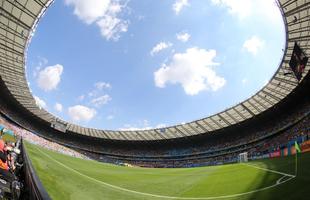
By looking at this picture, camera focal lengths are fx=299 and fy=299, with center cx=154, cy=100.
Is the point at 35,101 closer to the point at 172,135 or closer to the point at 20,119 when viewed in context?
the point at 20,119

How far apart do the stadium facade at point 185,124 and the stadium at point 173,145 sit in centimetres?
18

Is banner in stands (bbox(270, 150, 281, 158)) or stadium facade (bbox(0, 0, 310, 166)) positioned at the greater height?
stadium facade (bbox(0, 0, 310, 166))

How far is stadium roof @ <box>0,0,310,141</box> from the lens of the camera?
1390 inches

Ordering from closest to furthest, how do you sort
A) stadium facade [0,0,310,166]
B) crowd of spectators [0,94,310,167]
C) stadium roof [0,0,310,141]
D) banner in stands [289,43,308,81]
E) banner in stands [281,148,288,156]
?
banner in stands [289,43,308,81], stadium roof [0,0,310,141], stadium facade [0,0,310,166], banner in stands [281,148,288,156], crowd of spectators [0,94,310,167]

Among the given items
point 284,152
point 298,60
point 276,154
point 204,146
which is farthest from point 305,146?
point 204,146

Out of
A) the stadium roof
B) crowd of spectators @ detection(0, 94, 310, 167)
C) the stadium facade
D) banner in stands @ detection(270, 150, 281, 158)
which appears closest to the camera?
the stadium roof

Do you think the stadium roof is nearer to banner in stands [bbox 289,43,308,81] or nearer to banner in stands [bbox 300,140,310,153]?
banner in stands [bbox 289,43,308,81]

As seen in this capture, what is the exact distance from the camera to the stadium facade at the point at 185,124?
37022 mm

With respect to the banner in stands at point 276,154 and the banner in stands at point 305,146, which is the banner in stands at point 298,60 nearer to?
the banner in stands at point 305,146

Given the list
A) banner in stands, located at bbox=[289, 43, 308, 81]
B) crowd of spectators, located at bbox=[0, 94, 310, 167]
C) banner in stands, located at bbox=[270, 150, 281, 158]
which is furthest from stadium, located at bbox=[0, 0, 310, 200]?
banner in stands, located at bbox=[270, 150, 281, 158]

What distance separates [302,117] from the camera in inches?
1788

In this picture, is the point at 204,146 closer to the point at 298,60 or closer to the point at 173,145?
the point at 173,145

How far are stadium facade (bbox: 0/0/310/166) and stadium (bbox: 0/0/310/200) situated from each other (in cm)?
18

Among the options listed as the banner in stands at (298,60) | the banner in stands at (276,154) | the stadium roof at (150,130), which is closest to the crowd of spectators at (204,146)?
the banner in stands at (276,154)
